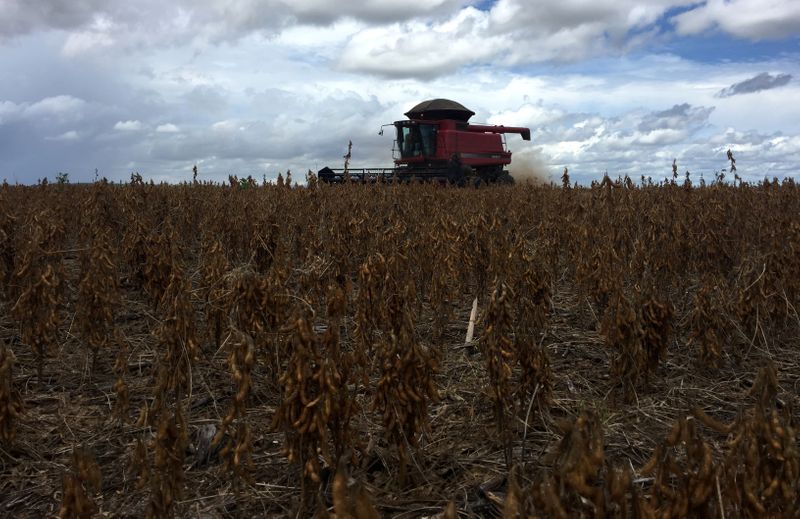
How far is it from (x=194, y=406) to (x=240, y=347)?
221 cm

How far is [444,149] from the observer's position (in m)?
26.1

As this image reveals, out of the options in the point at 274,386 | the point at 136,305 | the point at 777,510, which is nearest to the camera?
the point at 777,510

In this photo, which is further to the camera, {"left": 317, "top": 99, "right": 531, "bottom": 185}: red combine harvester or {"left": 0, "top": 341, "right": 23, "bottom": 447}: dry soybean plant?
{"left": 317, "top": 99, "right": 531, "bottom": 185}: red combine harvester

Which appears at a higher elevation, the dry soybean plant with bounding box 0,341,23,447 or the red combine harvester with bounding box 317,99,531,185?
the red combine harvester with bounding box 317,99,531,185

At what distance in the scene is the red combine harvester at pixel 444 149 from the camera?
24.2 metres

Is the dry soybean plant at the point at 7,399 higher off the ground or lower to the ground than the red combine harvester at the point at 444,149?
lower

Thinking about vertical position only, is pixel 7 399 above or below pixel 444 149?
below

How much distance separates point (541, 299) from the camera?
4801mm

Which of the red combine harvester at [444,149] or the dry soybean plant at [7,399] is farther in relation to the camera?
the red combine harvester at [444,149]

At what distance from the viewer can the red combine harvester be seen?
24.2 metres

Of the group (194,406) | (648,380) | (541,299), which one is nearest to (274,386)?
(194,406)

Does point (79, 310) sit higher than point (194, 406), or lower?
higher

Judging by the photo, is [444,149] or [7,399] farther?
[444,149]

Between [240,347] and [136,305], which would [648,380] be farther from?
[136,305]
